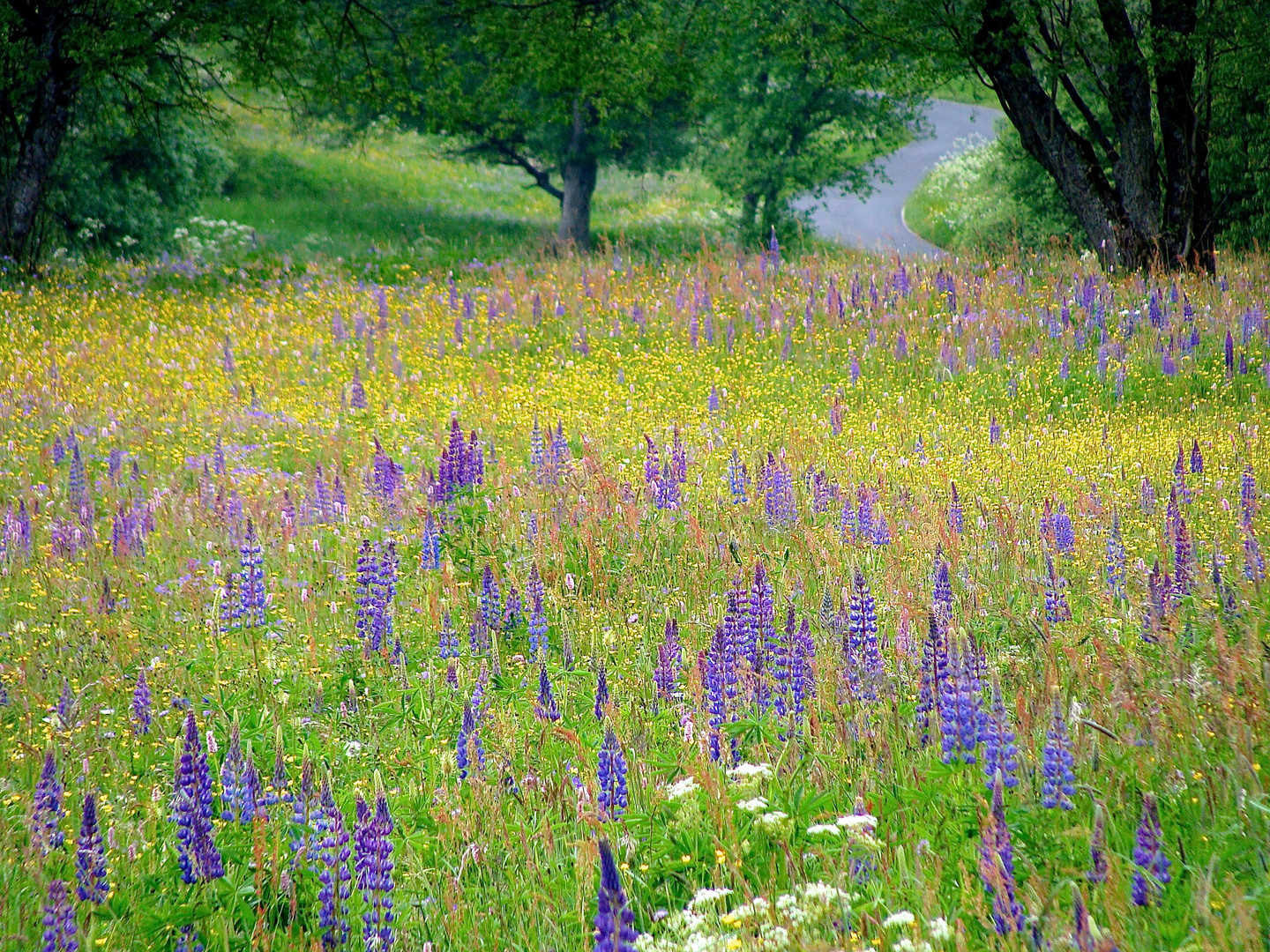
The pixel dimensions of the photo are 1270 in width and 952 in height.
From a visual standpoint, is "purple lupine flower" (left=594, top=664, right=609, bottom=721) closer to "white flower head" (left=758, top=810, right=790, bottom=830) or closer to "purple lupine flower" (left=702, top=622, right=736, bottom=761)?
"purple lupine flower" (left=702, top=622, right=736, bottom=761)

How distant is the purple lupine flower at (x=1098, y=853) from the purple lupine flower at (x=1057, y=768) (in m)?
0.18

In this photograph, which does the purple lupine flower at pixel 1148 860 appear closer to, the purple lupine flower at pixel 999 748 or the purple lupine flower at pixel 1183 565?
the purple lupine flower at pixel 999 748

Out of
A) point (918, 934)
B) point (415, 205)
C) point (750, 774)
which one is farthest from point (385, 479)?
point (415, 205)

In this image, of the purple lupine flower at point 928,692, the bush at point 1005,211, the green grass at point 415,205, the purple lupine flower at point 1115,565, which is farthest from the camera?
the green grass at point 415,205

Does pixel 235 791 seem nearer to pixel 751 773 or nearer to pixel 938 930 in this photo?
pixel 751 773

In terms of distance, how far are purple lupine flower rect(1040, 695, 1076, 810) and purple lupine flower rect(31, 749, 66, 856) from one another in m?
2.68

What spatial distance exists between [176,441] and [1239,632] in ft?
24.7

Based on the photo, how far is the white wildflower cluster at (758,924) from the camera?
222 centimetres

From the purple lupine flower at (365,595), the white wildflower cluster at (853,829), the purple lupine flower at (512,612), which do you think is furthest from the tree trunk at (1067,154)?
the white wildflower cluster at (853,829)

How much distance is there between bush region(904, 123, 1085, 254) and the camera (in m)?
16.9

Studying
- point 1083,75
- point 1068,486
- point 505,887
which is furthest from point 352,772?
point 1083,75

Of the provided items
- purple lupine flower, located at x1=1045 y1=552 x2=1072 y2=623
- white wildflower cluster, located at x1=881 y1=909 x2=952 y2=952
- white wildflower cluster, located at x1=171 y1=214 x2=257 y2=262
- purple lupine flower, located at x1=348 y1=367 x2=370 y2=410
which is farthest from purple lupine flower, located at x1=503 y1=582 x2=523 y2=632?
white wildflower cluster, located at x1=171 y1=214 x2=257 y2=262

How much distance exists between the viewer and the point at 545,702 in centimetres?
343

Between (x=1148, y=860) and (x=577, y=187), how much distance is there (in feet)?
71.5
